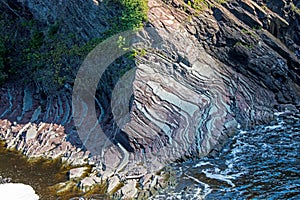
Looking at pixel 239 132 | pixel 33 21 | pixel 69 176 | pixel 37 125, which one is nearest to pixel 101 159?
pixel 69 176

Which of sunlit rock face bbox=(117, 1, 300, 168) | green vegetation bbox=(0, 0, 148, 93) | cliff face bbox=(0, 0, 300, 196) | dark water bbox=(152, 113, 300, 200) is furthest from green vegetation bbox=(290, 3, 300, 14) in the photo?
green vegetation bbox=(0, 0, 148, 93)

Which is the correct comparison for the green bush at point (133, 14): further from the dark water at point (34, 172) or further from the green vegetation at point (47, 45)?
the dark water at point (34, 172)

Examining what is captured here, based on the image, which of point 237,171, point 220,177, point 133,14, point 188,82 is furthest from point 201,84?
point 220,177

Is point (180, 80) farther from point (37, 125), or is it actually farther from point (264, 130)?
point (37, 125)

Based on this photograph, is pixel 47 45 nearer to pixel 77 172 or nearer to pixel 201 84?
pixel 201 84

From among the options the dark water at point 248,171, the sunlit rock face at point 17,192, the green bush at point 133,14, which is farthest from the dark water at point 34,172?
the green bush at point 133,14

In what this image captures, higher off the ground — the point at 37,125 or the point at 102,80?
the point at 102,80

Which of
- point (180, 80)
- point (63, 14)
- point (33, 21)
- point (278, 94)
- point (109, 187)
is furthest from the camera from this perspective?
point (33, 21)

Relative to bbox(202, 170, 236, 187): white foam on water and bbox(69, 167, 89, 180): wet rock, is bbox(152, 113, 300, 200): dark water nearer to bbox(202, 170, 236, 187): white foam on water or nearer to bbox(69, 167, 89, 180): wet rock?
bbox(202, 170, 236, 187): white foam on water
